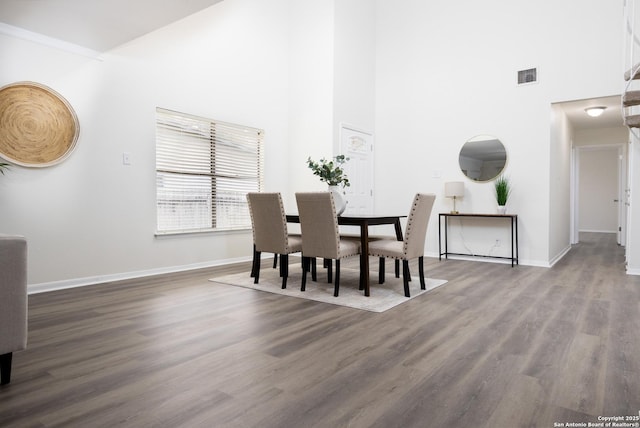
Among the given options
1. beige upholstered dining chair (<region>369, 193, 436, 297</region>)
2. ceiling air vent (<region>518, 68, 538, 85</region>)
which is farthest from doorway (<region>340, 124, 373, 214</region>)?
beige upholstered dining chair (<region>369, 193, 436, 297</region>)

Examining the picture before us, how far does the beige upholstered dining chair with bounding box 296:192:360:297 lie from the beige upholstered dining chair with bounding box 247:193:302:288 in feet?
0.69

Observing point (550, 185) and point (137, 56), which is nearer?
point (137, 56)

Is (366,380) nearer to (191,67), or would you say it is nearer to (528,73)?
(191,67)

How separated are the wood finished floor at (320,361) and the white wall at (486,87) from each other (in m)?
2.27

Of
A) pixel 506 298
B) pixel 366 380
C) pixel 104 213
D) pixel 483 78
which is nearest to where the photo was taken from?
pixel 366 380

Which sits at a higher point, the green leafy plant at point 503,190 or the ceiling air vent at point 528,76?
the ceiling air vent at point 528,76

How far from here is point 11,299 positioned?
1.72 m

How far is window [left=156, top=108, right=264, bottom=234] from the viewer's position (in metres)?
4.47

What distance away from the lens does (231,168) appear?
207 inches

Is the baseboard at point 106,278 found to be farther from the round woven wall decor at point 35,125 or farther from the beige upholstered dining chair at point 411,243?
the beige upholstered dining chair at point 411,243

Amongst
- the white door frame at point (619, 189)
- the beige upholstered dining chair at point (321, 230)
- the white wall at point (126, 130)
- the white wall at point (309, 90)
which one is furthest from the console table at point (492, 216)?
the white door frame at point (619, 189)

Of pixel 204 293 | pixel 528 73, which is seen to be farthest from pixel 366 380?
pixel 528 73

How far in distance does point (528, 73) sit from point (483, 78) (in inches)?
22.6

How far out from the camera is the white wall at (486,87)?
4812 millimetres
